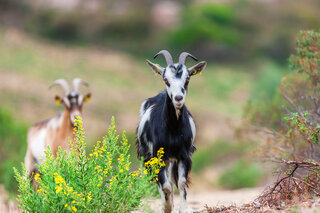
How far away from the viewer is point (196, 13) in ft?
166

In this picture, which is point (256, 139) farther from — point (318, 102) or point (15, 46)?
point (15, 46)

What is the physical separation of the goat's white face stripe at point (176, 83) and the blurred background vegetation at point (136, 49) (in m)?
18.6

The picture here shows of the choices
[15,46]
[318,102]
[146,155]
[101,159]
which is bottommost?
[101,159]

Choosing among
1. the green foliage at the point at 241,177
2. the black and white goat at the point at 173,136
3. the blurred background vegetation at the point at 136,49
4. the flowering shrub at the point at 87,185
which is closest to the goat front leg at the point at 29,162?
the black and white goat at the point at 173,136

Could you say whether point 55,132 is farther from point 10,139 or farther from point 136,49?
point 136,49

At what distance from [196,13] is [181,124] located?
1756 inches

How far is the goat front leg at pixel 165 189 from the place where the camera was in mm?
7125

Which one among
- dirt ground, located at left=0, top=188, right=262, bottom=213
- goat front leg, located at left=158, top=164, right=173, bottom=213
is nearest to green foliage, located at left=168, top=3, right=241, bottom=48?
dirt ground, located at left=0, top=188, right=262, bottom=213

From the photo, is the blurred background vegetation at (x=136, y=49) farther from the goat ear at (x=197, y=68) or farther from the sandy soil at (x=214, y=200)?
the goat ear at (x=197, y=68)

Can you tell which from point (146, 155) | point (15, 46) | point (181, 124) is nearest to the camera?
point (181, 124)

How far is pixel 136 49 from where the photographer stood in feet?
162

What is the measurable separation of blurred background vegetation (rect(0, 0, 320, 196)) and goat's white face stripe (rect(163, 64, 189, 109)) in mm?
18591

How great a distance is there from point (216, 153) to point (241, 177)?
5.54 meters

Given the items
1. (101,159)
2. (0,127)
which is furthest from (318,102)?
(0,127)
